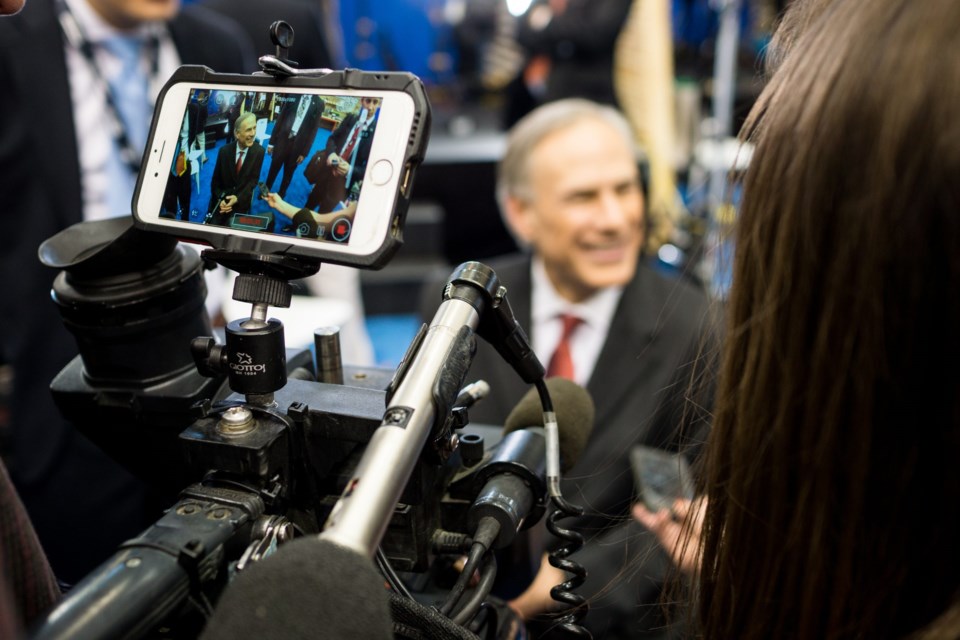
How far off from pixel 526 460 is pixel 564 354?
106 cm

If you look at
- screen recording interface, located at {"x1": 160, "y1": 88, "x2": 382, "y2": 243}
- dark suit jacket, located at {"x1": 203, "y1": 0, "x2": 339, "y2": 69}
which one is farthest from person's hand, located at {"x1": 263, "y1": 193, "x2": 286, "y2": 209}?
dark suit jacket, located at {"x1": 203, "y1": 0, "x2": 339, "y2": 69}

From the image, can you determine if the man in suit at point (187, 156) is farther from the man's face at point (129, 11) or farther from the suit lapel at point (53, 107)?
the man's face at point (129, 11)

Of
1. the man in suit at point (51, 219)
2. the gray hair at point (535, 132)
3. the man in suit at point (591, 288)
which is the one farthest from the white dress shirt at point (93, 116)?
the gray hair at point (535, 132)

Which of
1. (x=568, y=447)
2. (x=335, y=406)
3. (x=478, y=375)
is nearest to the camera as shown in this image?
(x=335, y=406)

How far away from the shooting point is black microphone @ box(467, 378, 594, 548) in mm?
559

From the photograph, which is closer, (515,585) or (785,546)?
(785,546)

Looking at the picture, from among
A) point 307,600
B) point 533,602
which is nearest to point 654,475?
point 533,602

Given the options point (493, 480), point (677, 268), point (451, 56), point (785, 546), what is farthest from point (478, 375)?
point (451, 56)

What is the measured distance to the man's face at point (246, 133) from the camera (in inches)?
22.1

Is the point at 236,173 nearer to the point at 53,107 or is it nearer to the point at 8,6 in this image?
the point at 8,6

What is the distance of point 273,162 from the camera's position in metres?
0.55

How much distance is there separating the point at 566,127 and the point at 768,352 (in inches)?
53.9

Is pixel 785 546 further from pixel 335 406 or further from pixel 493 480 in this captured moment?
pixel 335 406

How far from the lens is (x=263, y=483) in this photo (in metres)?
0.52
